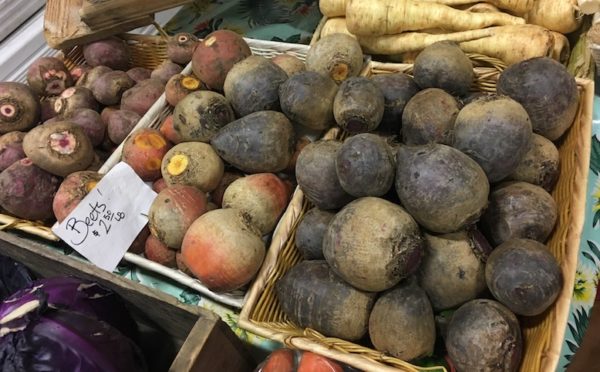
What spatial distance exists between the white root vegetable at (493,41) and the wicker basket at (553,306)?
21 cm

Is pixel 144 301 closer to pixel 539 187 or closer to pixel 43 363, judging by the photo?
pixel 43 363

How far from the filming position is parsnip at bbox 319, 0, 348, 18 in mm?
1574

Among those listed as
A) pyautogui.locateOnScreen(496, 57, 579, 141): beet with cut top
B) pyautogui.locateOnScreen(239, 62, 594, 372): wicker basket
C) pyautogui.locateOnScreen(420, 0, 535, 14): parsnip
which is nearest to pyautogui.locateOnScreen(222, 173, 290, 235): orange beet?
pyautogui.locateOnScreen(239, 62, 594, 372): wicker basket

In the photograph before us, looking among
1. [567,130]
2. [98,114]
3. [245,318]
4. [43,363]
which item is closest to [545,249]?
[567,130]

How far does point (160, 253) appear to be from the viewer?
1.20 meters

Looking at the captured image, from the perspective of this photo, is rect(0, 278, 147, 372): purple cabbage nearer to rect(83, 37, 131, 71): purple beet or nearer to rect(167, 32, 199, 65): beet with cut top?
rect(167, 32, 199, 65): beet with cut top

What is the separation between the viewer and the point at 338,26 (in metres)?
1.61

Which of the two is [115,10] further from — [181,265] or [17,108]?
[181,265]

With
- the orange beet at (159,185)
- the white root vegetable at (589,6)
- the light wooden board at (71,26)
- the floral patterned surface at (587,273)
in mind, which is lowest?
the floral patterned surface at (587,273)

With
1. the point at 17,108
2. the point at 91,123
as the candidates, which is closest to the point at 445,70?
the point at 91,123

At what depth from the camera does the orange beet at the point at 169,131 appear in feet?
4.52

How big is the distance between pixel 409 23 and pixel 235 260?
929mm

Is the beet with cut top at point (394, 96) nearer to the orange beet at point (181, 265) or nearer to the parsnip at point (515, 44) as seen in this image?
the parsnip at point (515, 44)

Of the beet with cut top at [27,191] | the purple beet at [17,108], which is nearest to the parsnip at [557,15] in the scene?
the beet with cut top at [27,191]
